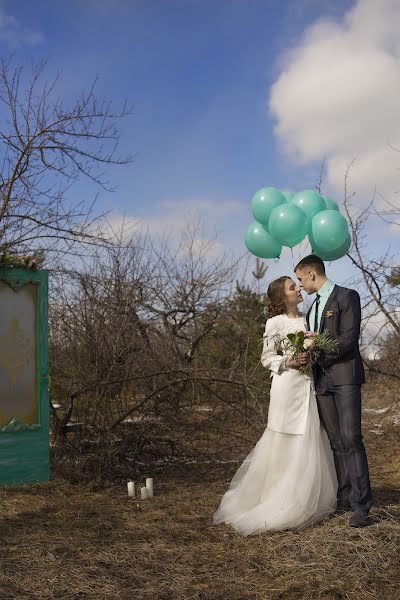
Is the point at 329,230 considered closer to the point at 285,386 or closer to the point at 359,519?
the point at 285,386

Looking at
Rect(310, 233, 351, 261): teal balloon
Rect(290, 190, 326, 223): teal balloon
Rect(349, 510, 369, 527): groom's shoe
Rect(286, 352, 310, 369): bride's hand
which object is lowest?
Rect(349, 510, 369, 527): groom's shoe

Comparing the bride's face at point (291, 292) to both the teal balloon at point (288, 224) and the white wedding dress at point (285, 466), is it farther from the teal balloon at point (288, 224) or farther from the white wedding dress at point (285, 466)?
the teal balloon at point (288, 224)

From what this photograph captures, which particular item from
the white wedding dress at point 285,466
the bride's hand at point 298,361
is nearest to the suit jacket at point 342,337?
the bride's hand at point 298,361

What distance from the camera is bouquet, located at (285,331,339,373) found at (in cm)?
472

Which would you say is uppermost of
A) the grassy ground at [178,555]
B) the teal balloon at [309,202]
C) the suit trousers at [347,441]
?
the teal balloon at [309,202]

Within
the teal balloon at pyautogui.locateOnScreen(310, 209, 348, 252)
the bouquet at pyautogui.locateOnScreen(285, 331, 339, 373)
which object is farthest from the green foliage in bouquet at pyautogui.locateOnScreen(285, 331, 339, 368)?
the teal balloon at pyautogui.locateOnScreen(310, 209, 348, 252)

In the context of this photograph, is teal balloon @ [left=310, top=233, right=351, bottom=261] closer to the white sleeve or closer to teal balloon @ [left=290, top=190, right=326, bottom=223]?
teal balloon @ [left=290, top=190, right=326, bottom=223]

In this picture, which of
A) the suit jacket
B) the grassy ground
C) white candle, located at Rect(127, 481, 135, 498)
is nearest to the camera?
the grassy ground

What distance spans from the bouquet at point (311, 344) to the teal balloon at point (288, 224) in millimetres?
830

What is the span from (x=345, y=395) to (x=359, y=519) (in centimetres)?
85

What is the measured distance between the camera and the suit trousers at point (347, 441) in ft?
15.2

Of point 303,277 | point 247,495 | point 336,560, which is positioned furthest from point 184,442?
point 336,560

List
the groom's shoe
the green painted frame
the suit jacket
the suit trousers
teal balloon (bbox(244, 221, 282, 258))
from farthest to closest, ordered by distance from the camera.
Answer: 1. the green painted frame
2. teal balloon (bbox(244, 221, 282, 258))
3. the suit jacket
4. the suit trousers
5. the groom's shoe

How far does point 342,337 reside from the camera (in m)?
4.75
